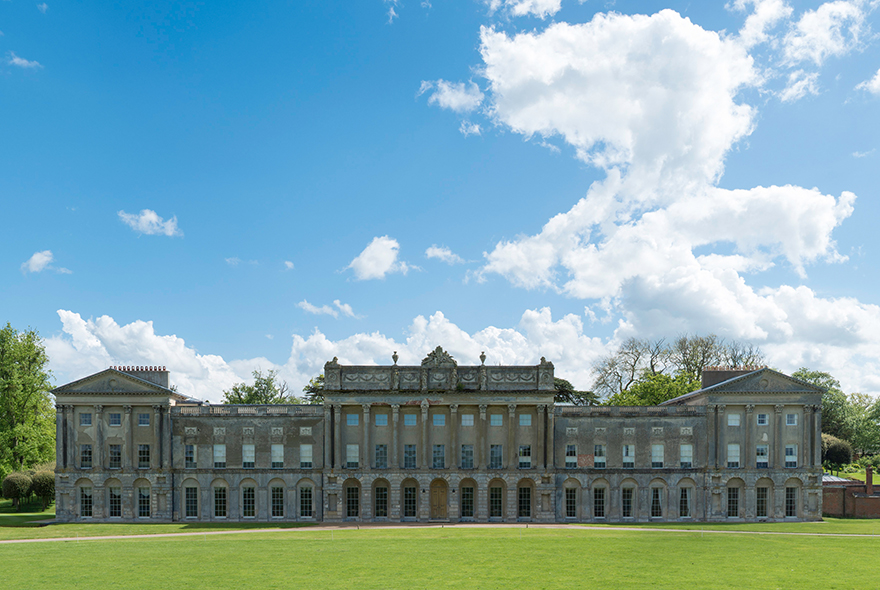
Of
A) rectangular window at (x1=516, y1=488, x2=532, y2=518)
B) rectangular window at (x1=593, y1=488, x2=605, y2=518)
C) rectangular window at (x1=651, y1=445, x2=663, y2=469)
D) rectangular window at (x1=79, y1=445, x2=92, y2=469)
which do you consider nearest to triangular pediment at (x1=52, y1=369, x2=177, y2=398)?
rectangular window at (x1=79, y1=445, x2=92, y2=469)

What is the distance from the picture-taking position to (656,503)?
5991cm

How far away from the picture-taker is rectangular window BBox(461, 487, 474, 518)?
59938 millimetres

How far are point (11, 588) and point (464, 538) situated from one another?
80.7ft

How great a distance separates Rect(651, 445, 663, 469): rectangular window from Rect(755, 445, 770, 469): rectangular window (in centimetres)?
805

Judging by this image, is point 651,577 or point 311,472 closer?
point 651,577

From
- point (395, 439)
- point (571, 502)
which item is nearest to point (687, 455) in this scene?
point (571, 502)

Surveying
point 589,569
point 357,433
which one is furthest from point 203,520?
point 589,569

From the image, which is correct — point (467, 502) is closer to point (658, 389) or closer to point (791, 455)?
point (791, 455)

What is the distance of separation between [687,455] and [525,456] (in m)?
14.0

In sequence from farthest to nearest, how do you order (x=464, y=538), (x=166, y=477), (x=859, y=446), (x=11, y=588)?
(x=859, y=446), (x=166, y=477), (x=464, y=538), (x=11, y=588)

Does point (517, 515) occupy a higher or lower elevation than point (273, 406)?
lower

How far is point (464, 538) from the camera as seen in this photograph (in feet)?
142

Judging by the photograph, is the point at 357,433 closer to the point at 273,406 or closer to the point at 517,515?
the point at 273,406

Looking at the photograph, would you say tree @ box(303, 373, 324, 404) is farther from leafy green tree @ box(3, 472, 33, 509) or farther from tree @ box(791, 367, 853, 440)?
tree @ box(791, 367, 853, 440)
